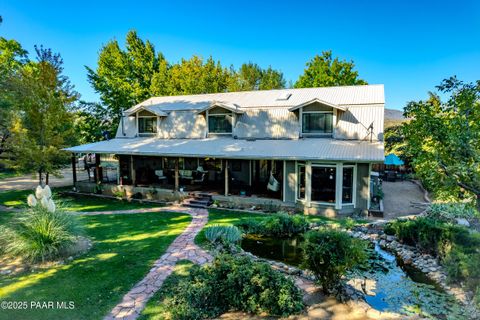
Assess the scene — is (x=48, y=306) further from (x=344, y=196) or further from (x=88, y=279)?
(x=344, y=196)

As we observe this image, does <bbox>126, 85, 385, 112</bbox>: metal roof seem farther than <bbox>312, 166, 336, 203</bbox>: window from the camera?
Yes

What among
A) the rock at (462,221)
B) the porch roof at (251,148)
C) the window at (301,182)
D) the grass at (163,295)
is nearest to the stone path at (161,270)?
the grass at (163,295)

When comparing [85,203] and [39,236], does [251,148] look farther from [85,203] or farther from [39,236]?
[39,236]

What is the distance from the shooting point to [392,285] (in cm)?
685

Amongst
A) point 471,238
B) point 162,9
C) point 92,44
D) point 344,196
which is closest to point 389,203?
point 344,196

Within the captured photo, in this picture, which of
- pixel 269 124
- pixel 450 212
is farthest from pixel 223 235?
pixel 450 212

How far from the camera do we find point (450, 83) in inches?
233

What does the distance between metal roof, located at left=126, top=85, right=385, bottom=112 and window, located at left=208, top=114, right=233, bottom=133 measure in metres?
0.94

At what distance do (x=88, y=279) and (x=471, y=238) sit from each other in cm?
1000

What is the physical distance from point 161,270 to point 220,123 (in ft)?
40.3

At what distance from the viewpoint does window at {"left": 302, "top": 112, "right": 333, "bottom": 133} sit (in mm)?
15633

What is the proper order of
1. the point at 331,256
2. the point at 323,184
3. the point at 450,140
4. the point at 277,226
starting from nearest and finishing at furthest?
1. the point at 450,140
2. the point at 331,256
3. the point at 277,226
4. the point at 323,184

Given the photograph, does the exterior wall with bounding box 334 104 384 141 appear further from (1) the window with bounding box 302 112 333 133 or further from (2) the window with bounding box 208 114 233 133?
(2) the window with bounding box 208 114 233 133

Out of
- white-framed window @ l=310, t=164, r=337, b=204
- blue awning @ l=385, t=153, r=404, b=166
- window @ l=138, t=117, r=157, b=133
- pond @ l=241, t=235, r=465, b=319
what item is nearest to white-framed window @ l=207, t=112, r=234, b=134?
window @ l=138, t=117, r=157, b=133
